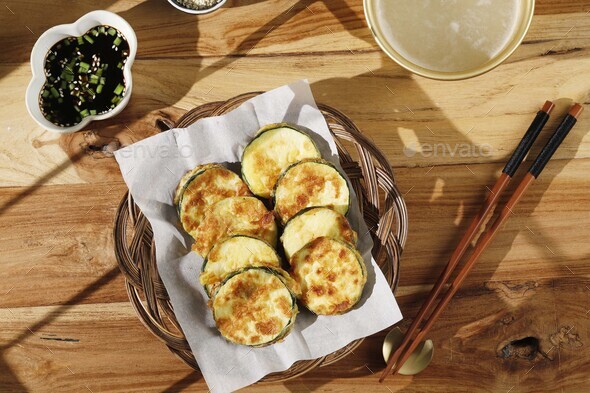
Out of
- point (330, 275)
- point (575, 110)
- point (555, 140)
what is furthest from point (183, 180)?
point (575, 110)

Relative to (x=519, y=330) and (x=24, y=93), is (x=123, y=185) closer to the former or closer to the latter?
(x=24, y=93)

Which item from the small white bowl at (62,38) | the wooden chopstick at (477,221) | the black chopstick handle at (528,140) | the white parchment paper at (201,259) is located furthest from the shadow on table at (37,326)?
the black chopstick handle at (528,140)

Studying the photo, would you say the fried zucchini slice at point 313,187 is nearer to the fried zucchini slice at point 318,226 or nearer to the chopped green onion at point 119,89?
the fried zucchini slice at point 318,226

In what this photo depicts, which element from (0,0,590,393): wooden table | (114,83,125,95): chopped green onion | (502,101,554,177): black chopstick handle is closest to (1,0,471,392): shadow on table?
(0,0,590,393): wooden table

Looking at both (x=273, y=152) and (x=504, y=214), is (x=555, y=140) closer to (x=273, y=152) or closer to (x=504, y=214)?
(x=504, y=214)

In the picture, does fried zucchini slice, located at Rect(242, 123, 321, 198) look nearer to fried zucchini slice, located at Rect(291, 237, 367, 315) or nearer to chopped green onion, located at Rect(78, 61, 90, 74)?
fried zucchini slice, located at Rect(291, 237, 367, 315)

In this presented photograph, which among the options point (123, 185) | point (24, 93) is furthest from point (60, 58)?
point (123, 185)
